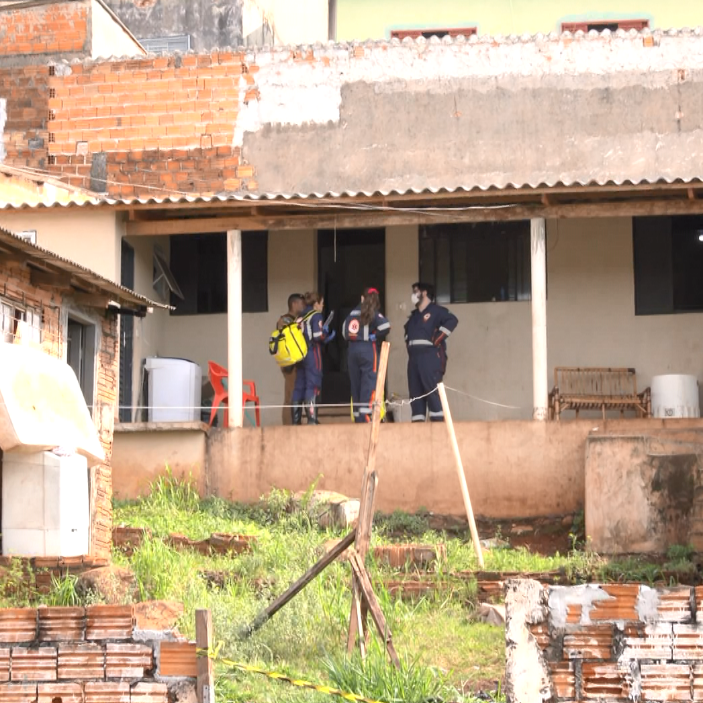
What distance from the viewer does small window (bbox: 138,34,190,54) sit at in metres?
25.7

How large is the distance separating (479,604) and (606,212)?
618cm

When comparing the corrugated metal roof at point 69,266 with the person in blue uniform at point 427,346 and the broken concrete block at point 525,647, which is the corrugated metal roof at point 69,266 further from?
the broken concrete block at point 525,647

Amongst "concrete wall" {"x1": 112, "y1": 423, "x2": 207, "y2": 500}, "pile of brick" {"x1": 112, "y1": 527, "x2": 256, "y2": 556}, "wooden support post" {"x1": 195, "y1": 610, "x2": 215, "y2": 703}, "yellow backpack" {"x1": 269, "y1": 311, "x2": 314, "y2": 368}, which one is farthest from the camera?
"yellow backpack" {"x1": 269, "y1": 311, "x2": 314, "y2": 368}

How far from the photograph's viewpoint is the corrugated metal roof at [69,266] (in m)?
14.1

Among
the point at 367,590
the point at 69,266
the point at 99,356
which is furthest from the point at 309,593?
the point at 99,356

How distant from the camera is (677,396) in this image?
18562mm

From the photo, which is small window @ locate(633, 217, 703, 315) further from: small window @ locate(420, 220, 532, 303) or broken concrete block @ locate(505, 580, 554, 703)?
broken concrete block @ locate(505, 580, 554, 703)

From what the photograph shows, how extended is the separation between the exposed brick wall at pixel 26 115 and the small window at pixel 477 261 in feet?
17.0

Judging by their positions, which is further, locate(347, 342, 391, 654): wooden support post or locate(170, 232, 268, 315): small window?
locate(170, 232, 268, 315): small window

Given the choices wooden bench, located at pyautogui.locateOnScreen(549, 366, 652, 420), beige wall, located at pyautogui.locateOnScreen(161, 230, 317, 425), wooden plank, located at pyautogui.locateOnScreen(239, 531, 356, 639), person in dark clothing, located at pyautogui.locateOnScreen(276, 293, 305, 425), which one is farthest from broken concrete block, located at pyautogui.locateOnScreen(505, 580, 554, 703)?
beige wall, located at pyautogui.locateOnScreen(161, 230, 317, 425)

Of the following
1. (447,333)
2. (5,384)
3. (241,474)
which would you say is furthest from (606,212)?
(5,384)

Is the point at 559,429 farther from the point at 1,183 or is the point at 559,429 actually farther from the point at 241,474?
the point at 1,183

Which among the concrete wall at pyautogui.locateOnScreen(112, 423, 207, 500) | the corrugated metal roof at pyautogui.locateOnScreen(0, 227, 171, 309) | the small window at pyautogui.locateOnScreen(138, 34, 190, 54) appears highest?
the small window at pyautogui.locateOnScreen(138, 34, 190, 54)

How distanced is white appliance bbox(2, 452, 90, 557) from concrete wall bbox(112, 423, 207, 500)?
11.4ft
